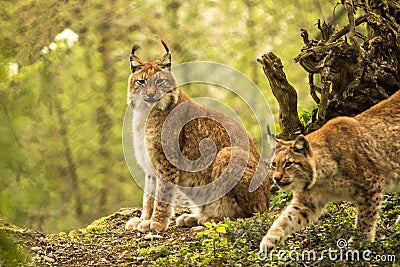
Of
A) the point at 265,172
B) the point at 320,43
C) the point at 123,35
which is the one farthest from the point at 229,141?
the point at 123,35

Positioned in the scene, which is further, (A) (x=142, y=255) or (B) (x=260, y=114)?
(B) (x=260, y=114)

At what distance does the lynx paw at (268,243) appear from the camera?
4.24 m

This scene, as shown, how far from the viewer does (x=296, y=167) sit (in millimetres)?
4441

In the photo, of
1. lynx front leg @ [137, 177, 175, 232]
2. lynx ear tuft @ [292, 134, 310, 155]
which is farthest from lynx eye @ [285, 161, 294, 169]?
lynx front leg @ [137, 177, 175, 232]

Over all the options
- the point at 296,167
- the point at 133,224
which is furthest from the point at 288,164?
the point at 133,224

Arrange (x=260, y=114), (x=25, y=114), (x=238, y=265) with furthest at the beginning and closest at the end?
(x=260, y=114) < (x=238, y=265) < (x=25, y=114)

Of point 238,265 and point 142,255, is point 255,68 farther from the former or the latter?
point 238,265

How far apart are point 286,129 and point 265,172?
717mm

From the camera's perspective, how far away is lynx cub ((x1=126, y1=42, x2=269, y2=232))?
19.2 feet

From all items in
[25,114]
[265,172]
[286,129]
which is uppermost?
[286,129]

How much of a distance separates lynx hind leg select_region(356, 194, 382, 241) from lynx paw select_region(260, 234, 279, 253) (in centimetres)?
59

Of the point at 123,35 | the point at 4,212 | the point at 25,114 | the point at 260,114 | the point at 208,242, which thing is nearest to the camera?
the point at 4,212

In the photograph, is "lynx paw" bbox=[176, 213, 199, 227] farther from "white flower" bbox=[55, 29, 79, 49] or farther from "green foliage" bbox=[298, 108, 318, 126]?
"white flower" bbox=[55, 29, 79, 49]

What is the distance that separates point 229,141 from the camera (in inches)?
242
